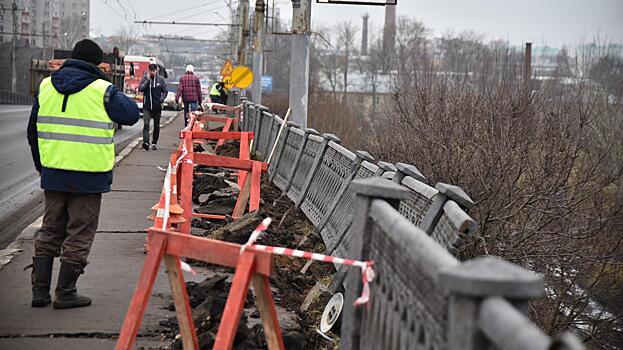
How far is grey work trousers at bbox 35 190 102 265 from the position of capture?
7859mm

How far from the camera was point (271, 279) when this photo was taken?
9.05m

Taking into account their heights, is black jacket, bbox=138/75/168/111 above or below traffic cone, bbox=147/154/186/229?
above

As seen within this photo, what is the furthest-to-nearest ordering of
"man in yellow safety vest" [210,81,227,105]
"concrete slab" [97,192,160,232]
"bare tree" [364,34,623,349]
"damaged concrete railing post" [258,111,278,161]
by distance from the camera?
"man in yellow safety vest" [210,81,227,105] < "damaged concrete railing post" [258,111,278,161] < "bare tree" [364,34,623,349] < "concrete slab" [97,192,160,232]

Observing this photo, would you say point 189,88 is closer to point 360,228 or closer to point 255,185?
point 255,185

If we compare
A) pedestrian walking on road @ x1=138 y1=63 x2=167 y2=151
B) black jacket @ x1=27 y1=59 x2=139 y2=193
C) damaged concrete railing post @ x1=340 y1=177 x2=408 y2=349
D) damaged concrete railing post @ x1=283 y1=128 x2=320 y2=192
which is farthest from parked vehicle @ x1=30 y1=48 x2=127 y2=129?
damaged concrete railing post @ x1=340 y1=177 x2=408 y2=349

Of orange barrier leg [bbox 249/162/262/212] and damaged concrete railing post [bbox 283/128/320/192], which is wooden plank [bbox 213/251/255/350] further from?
damaged concrete railing post [bbox 283/128/320/192]

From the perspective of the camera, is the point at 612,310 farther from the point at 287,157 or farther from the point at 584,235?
the point at 287,157

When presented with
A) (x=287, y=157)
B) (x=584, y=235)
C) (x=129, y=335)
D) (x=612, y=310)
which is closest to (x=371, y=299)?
(x=129, y=335)

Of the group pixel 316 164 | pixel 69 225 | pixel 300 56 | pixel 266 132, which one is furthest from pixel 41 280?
pixel 266 132

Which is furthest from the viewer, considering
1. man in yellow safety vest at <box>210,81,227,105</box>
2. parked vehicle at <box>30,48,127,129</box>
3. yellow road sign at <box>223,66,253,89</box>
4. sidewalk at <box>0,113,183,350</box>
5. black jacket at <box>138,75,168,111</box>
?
man in yellow safety vest at <box>210,81,227,105</box>

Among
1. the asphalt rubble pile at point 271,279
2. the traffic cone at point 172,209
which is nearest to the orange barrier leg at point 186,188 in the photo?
the traffic cone at point 172,209

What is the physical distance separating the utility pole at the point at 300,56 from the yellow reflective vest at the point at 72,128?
1126cm

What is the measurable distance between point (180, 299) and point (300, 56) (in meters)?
13.5

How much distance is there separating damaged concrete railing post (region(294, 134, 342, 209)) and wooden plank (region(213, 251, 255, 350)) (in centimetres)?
723
